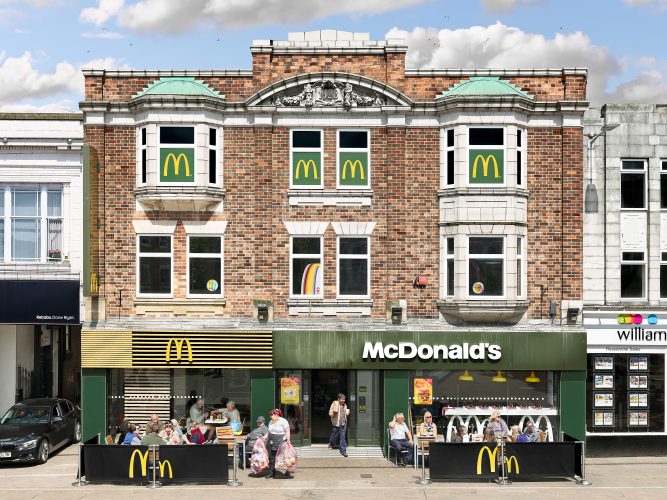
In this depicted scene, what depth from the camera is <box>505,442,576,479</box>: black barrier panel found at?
1755cm

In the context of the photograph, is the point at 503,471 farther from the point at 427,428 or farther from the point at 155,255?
the point at 155,255

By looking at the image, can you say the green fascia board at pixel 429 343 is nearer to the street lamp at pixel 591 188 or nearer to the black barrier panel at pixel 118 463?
the street lamp at pixel 591 188

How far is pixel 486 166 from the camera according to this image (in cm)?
2100

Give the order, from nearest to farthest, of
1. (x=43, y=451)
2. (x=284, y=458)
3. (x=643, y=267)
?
(x=284, y=458) < (x=43, y=451) < (x=643, y=267)

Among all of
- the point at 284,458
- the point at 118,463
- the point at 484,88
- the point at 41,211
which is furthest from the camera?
the point at 41,211

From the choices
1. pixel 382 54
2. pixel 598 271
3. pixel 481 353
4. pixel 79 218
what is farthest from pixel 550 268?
pixel 79 218

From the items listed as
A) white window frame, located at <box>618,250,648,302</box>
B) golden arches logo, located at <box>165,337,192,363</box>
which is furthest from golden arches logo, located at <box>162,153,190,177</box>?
white window frame, located at <box>618,250,648,302</box>

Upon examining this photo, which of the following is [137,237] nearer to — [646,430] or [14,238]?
[14,238]

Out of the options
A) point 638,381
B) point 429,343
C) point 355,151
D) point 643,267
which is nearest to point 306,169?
point 355,151

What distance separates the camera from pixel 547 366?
21.1 m

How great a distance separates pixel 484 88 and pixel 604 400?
9062 millimetres

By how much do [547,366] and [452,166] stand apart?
587cm

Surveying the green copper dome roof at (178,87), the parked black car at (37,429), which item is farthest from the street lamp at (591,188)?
the parked black car at (37,429)

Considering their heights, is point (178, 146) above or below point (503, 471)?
above
